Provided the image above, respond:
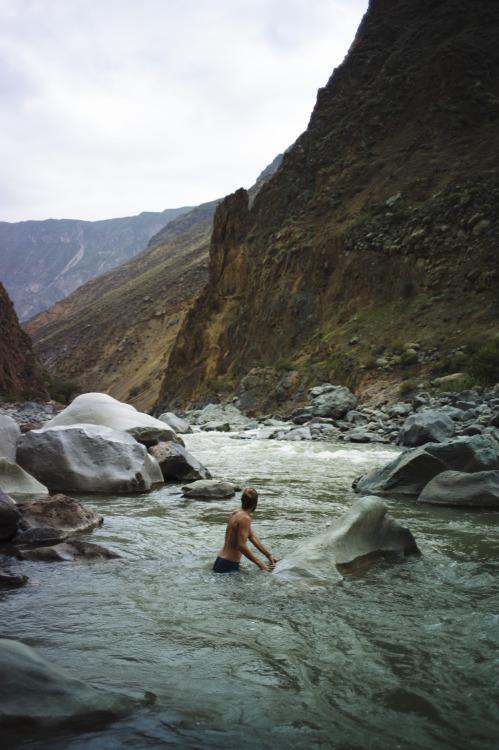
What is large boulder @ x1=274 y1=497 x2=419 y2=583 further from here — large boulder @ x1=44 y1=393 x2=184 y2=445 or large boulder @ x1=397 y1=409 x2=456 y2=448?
large boulder @ x1=44 y1=393 x2=184 y2=445

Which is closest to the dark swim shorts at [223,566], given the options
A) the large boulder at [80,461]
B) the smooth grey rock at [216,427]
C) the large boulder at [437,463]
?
the large boulder at [437,463]

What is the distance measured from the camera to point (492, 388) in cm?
1597

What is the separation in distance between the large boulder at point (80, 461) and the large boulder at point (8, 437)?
108mm

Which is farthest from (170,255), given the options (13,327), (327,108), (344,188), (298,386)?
(298,386)

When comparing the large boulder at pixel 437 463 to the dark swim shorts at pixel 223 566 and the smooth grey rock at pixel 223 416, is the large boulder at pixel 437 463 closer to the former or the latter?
the dark swim shorts at pixel 223 566

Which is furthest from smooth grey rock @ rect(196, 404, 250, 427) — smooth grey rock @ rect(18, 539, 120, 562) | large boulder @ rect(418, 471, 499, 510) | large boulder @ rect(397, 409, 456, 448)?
smooth grey rock @ rect(18, 539, 120, 562)

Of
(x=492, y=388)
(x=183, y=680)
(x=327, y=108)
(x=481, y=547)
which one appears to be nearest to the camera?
(x=183, y=680)

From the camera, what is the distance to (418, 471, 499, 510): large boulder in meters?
6.67

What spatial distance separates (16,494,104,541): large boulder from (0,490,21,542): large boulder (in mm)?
194

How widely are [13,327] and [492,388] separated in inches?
1790

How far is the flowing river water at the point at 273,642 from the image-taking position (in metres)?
2.15

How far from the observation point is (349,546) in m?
4.50

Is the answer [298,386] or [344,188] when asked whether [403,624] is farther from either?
[344,188]

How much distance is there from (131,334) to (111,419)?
57.2m
